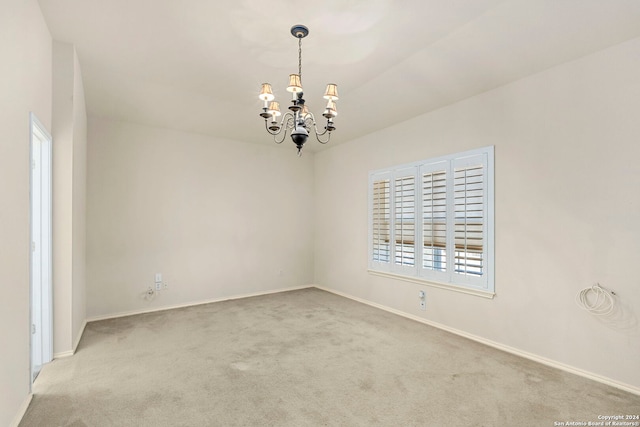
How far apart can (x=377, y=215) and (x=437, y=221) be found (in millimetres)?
1179

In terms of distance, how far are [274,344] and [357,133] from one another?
3495 mm

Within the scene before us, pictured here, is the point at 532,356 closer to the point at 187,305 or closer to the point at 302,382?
the point at 302,382

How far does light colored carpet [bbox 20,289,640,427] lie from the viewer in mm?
2232

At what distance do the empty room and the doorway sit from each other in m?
0.02

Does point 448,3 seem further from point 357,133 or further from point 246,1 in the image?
point 357,133

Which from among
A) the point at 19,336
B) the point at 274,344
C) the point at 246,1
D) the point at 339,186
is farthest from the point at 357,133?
the point at 19,336

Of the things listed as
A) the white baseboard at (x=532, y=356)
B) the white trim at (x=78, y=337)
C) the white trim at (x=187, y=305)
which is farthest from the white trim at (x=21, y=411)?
the white baseboard at (x=532, y=356)

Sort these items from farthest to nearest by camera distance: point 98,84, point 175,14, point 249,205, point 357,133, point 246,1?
point 249,205 → point 357,133 → point 98,84 → point 175,14 → point 246,1

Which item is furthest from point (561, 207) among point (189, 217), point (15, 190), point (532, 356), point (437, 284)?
point (189, 217)

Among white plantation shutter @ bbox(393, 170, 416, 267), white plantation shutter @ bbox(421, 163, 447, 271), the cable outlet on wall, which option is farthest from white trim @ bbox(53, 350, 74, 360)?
white plantation shutter @ bbox(421, 163, 447, 271)

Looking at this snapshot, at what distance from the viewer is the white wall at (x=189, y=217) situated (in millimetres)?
4633

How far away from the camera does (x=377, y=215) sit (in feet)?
16.9

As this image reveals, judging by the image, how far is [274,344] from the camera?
354 cm

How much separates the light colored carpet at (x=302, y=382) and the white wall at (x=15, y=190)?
0.39 metres
